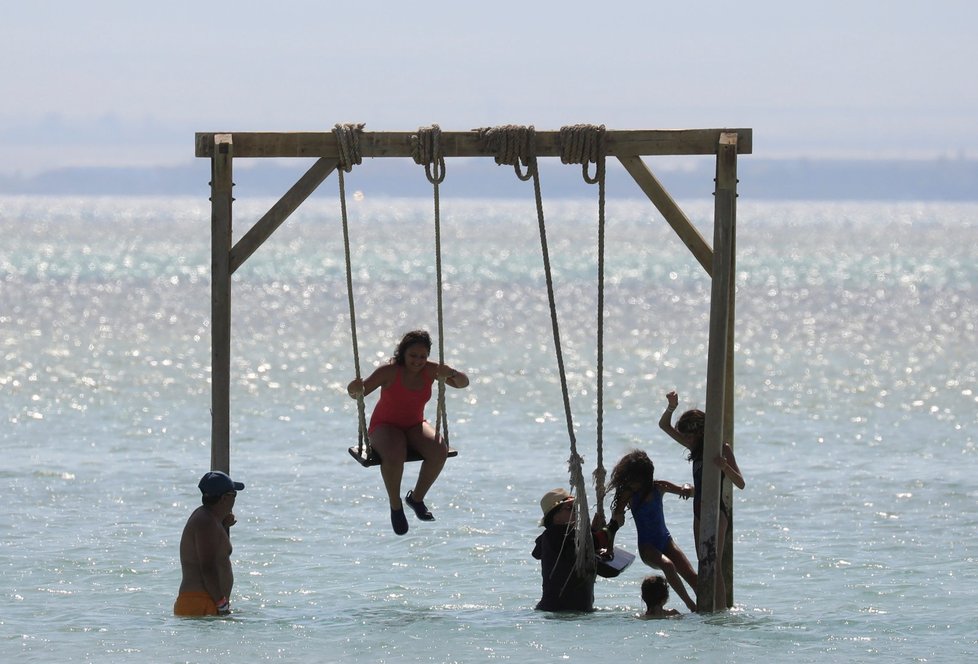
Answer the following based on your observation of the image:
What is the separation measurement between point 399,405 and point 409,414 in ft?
0.28

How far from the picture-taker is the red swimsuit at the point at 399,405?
10781mm

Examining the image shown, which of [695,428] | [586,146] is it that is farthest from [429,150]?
[695,428]

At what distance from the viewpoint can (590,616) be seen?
10602 millimetres

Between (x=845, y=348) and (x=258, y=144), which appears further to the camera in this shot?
(x=845, y=348)

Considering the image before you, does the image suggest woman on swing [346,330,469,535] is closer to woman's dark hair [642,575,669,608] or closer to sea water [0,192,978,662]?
sea water [0,192,978,662]

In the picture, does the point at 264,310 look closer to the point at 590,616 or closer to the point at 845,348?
the point at 845,348

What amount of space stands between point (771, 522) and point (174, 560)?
16.8ft

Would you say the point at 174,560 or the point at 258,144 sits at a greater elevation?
the point at 258,144

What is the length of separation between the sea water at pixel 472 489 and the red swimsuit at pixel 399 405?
1.26 metres

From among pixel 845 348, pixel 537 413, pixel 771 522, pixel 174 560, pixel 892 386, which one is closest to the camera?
pixel 174 560

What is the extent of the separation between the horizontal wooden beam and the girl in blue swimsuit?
6.02ft

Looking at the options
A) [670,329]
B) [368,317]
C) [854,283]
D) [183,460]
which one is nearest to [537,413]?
[183,460]

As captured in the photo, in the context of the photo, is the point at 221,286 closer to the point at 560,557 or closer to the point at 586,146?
the point at 586,146

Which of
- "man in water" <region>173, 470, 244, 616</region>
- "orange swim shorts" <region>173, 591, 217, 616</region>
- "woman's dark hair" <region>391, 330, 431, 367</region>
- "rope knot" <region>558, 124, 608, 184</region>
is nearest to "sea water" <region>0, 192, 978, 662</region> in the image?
"orange swim shorts" <region>173, 591, 217, 616</region>
